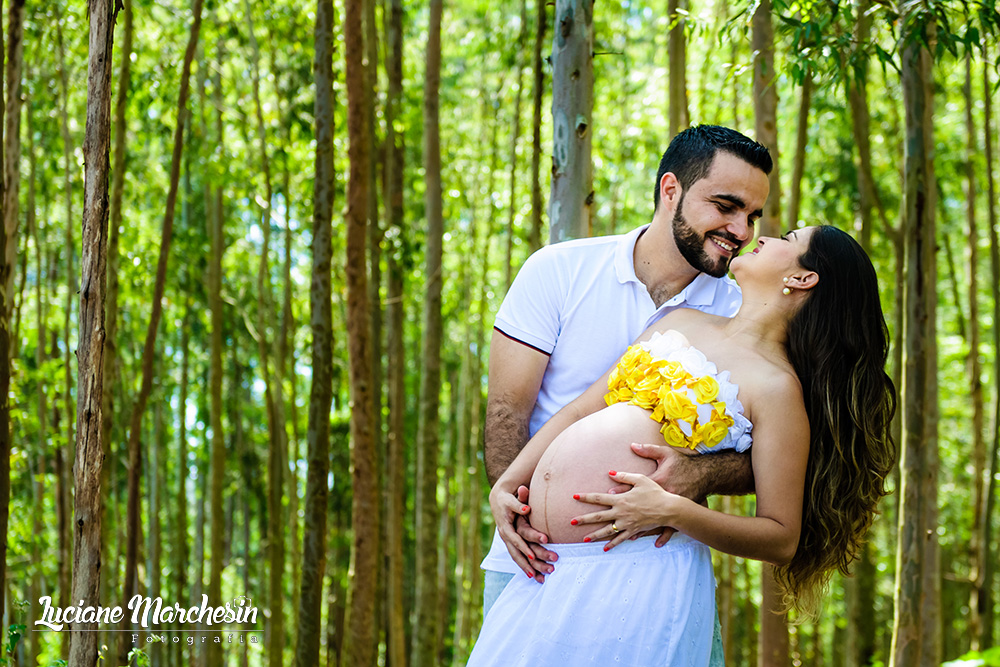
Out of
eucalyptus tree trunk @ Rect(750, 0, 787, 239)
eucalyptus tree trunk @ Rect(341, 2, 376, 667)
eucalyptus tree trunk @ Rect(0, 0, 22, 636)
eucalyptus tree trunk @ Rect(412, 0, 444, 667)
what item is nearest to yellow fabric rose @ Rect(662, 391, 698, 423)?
eucalyptus tree trunk @ Rect(0, 0, 22, 636)

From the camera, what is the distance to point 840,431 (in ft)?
6.89

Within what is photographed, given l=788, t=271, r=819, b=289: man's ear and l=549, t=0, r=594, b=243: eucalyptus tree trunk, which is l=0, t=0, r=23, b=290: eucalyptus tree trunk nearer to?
l=549, t=0, r=594, b=243: eucalyptus tree trunk

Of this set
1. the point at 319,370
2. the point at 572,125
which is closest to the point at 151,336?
the point at 319,370

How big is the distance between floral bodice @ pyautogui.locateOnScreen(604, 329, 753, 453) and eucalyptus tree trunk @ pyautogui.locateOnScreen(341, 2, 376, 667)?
3.39 metres

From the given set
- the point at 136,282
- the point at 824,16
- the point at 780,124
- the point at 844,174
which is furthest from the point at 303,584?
the point at 780,124

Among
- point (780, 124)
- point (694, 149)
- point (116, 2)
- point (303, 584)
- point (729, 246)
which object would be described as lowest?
point (303, 584)

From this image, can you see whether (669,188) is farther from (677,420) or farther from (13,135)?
(13,135)

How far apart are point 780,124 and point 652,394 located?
32.1 ft

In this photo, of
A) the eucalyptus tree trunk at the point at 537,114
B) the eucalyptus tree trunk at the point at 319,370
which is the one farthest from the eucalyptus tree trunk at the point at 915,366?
the eucalyptus tree trunk at the point at 319,370

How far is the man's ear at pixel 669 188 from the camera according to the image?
2451 millimetres

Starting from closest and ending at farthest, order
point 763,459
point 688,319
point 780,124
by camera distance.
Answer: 1. point 763,459
2. point 688,319
3. point 780,124

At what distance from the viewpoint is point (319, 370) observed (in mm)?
4688

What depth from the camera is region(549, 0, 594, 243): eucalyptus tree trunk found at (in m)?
3.20

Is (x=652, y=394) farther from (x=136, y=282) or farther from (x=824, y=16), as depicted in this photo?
(x=136, y=282)
